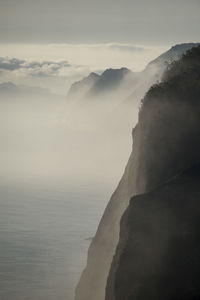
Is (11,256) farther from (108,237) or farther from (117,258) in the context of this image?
(117,258)

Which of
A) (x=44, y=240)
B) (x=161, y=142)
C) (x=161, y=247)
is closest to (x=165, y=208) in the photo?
(x=161, y=247)

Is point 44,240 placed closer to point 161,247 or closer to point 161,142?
point 161,142

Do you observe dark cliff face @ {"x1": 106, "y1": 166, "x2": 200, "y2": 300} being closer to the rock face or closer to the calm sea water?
the rock face

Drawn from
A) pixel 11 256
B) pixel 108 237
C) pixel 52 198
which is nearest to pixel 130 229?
pixel 108 237

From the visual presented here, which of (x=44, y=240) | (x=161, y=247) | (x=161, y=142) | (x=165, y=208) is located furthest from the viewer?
(x=44, y=240)

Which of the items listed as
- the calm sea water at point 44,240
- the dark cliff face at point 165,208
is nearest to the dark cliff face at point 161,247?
the dark cliff face at point 165,208

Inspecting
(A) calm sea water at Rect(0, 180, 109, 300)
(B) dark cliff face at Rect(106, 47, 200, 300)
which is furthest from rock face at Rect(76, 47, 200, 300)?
(A) calm sea water at Rect(0, 180, 109, 300)
